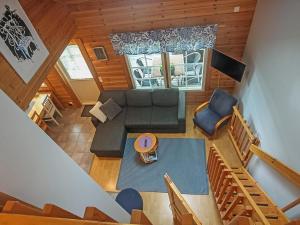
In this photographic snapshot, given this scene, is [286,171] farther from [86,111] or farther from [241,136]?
[86,111]

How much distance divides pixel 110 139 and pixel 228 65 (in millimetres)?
2679

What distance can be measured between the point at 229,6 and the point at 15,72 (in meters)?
3.30

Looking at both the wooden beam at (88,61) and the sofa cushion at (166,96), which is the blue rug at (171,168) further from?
the wooden beam at (88,61)

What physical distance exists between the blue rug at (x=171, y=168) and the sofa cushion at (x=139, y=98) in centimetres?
90

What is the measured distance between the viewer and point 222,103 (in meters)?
4.46

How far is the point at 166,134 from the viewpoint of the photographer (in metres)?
4.88

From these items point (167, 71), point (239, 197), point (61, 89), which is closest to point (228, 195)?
point (239, 197)

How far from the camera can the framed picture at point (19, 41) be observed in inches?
105

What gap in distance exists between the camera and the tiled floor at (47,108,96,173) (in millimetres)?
4848

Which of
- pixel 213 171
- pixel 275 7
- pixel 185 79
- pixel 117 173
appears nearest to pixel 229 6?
pixel 275 7

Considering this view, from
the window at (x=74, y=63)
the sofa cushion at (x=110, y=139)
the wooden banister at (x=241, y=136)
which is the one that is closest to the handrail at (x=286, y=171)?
the wooden banister at (x=241, y=136)

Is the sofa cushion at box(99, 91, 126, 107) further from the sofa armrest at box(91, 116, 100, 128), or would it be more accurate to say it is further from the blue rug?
the blue rug

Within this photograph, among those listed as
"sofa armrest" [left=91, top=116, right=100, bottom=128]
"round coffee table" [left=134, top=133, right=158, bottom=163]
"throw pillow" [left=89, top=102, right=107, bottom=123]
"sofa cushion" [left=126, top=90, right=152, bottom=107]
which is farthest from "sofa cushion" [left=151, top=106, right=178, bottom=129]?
"sofa armrest" [left=91, top=116, right=100, bottom=128]

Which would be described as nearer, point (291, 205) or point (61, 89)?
point (291, 205)
